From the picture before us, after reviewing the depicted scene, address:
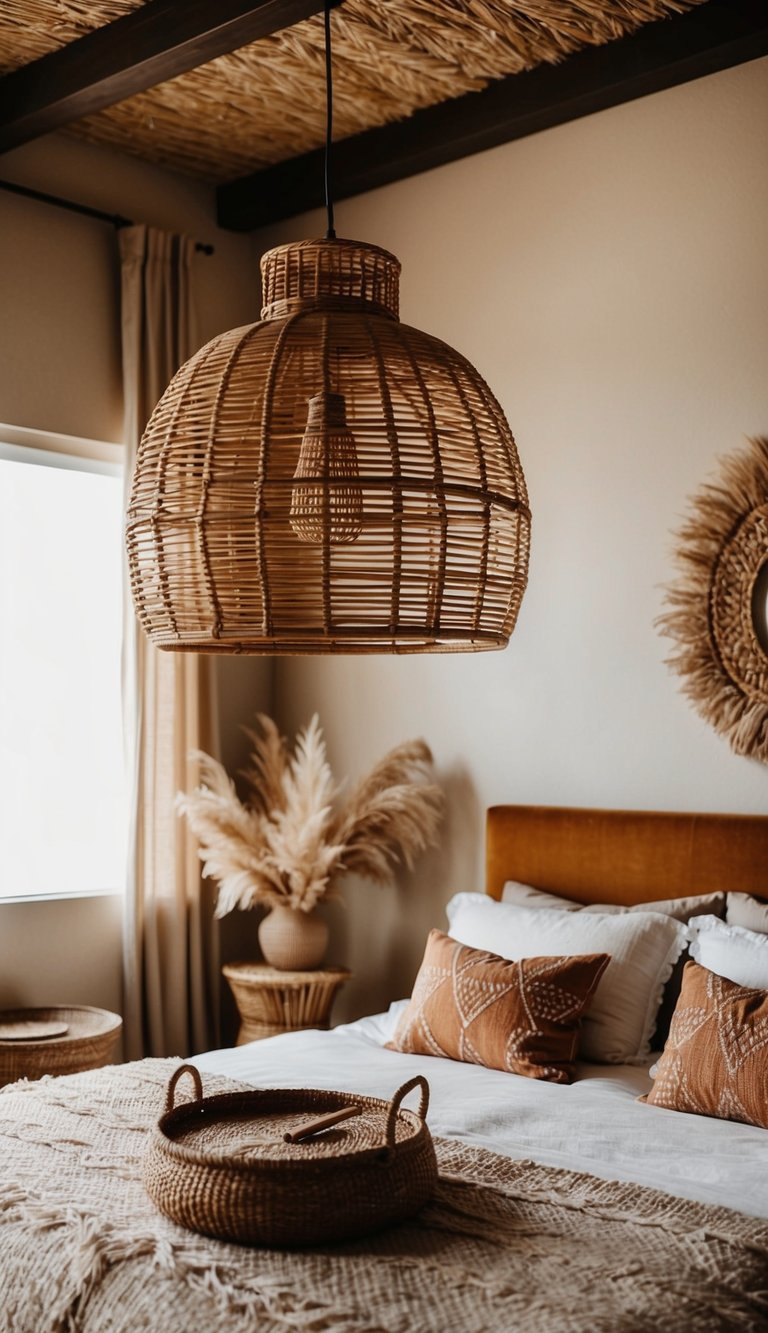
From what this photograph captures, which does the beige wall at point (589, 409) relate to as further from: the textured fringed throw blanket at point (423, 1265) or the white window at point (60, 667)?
the textured fringed throw blanket at point (423, 1265)

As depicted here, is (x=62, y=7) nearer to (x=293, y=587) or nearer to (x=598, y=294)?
(x=598, y=294)

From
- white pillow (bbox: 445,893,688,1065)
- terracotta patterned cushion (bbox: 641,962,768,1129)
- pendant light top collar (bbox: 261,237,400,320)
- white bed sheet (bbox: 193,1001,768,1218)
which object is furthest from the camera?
white pillow (bbox: 445,893,688,1065)

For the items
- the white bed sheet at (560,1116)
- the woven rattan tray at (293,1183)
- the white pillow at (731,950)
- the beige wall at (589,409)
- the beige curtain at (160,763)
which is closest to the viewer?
the woven rattan tray at (293,1183)

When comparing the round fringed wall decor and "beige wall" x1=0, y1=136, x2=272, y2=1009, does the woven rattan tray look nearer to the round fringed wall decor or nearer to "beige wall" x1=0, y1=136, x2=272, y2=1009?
the round fringed wall decor

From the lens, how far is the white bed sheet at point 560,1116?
218 cm

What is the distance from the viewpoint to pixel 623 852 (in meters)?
3.36

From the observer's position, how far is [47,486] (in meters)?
3.89

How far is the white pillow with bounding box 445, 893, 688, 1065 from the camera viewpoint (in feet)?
9.69

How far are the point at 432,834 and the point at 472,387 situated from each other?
6.85ft

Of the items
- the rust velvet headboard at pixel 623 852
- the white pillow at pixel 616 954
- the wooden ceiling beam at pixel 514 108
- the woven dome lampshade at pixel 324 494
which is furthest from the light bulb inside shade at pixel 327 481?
the wooden ceiling beam at pixel 514 108

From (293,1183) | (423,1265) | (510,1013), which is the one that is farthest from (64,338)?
(423,1265)

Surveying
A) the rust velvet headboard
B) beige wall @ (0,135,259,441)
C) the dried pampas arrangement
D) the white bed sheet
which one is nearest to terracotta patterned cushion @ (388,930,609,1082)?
the white bed sheet

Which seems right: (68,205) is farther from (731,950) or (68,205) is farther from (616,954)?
(731,950)

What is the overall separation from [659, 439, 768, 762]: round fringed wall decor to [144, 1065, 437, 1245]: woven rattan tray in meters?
1.55
